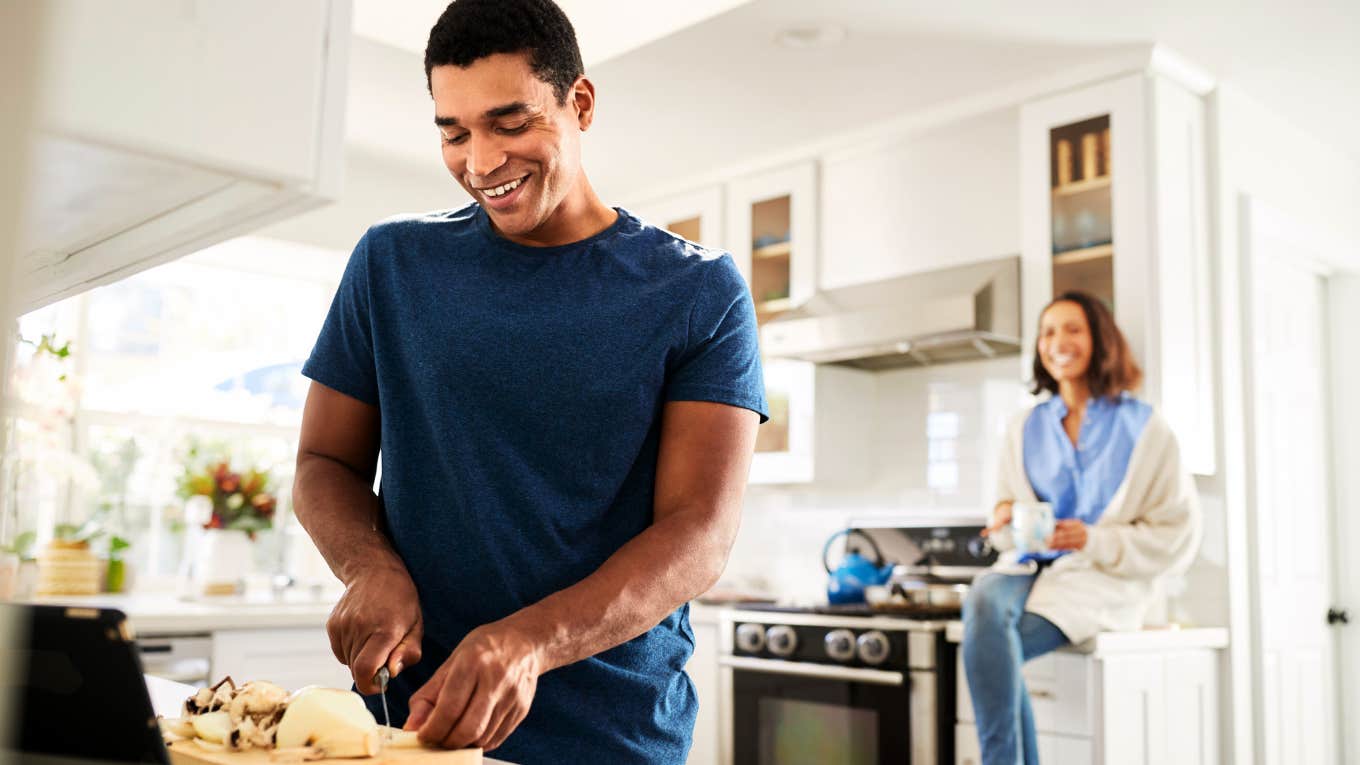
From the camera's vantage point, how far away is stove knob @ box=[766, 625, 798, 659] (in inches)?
146

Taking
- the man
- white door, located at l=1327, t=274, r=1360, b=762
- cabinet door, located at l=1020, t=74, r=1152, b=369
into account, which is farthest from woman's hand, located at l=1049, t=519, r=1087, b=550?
the man

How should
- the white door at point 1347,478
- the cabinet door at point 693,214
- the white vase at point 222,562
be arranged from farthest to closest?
the cabinet door at point 693,214, the white door at point 1347,478, the white vase at point 222,562

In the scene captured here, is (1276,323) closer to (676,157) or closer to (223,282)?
(676,157)

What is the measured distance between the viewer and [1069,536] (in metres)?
3.09

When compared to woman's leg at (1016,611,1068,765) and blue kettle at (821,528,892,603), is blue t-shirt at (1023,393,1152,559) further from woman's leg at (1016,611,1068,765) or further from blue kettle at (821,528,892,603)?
blue kettle at (821,528,892,603)

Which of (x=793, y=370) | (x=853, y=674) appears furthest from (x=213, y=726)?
(x=793, y=370)

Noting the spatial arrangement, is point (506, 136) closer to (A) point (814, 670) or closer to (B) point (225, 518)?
(A) point (814, 670)

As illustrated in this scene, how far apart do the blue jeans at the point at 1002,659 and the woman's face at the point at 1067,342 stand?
0.64 meters

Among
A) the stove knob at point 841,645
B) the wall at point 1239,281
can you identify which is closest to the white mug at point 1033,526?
the stove knob at point 841,645

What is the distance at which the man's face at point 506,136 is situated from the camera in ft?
3.53

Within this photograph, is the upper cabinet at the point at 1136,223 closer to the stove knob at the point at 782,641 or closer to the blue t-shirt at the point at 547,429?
the stove knob at the point at 782,641

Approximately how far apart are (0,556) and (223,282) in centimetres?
482

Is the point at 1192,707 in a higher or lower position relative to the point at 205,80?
lower

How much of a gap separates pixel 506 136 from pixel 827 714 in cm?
285
